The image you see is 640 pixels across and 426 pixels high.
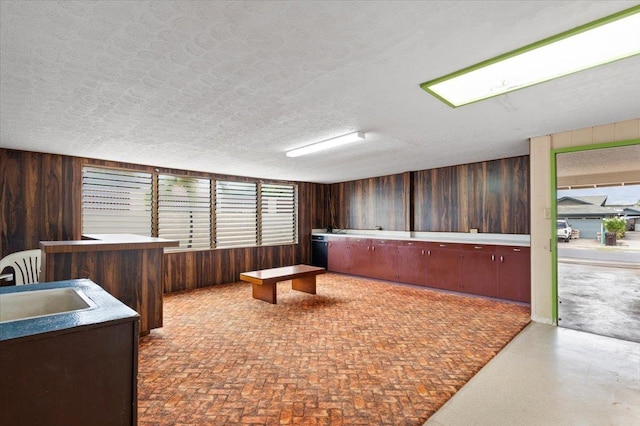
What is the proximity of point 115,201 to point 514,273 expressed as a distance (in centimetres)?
690

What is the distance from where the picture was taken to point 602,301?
4.92m

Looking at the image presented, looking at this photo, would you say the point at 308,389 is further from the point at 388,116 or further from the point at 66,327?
the point at 388,116

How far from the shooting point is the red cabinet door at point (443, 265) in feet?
18.5

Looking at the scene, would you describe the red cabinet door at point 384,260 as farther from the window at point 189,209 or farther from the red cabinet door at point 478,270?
the window at point 189,209

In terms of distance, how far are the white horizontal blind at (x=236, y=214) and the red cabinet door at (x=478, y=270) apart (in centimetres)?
460

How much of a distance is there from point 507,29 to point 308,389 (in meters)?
2.81

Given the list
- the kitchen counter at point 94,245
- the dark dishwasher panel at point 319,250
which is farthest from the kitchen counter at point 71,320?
the dark dishwasher panel at point 319,250

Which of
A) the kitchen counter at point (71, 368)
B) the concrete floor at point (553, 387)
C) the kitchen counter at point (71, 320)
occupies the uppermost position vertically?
the kitchen counter at point (71, 320)

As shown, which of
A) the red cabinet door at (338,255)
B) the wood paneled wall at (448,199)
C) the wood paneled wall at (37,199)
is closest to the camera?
the wood paneled wall at (37,199)

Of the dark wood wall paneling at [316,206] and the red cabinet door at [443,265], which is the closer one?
the dark wood wall paneling at [316,206]

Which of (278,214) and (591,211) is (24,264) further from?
(591,211)

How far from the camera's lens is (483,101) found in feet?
9.12

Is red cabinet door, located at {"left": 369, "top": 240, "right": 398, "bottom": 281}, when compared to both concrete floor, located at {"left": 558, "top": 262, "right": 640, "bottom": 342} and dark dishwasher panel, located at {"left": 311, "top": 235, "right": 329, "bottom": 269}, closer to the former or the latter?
dark dishwasher panel, located at {"left": 311, "top": 235, "right": 329, "bottom": 269}

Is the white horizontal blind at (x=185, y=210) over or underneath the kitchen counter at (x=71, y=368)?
over
